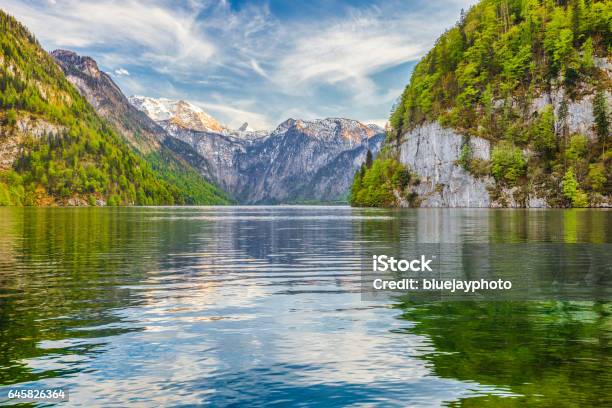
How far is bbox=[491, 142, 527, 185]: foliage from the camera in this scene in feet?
609

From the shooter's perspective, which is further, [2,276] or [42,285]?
[2,276]

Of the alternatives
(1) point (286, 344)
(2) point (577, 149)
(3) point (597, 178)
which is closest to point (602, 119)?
(2) point (577, 149)

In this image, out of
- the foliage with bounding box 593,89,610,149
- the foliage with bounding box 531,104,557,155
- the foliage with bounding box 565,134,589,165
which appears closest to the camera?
the foliage with bounding box 593,89,610,149

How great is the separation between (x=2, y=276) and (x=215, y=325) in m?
18.0

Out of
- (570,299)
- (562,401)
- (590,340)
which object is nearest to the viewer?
(562,401)

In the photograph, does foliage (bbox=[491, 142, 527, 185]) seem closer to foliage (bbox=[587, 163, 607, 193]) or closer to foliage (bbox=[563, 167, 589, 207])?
foliage (bbox=[563, 167, 589, 207])

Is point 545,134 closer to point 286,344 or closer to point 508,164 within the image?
point 508,164

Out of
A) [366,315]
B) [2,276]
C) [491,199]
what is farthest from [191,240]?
[491,199]

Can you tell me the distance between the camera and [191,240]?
196 ft

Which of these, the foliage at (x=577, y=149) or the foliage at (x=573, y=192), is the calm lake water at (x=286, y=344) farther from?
the foliage at (x=577, y=149)

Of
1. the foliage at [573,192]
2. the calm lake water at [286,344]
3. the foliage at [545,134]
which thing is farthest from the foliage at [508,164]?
the calm lake water at [286,344]

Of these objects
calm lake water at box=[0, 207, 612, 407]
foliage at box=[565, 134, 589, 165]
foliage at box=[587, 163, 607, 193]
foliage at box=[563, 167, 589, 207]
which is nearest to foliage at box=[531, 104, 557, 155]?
foliage at box=[565, 134, 589, 165]

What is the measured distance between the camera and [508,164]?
613ft

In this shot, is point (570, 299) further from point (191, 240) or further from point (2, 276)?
point (191, 240)
